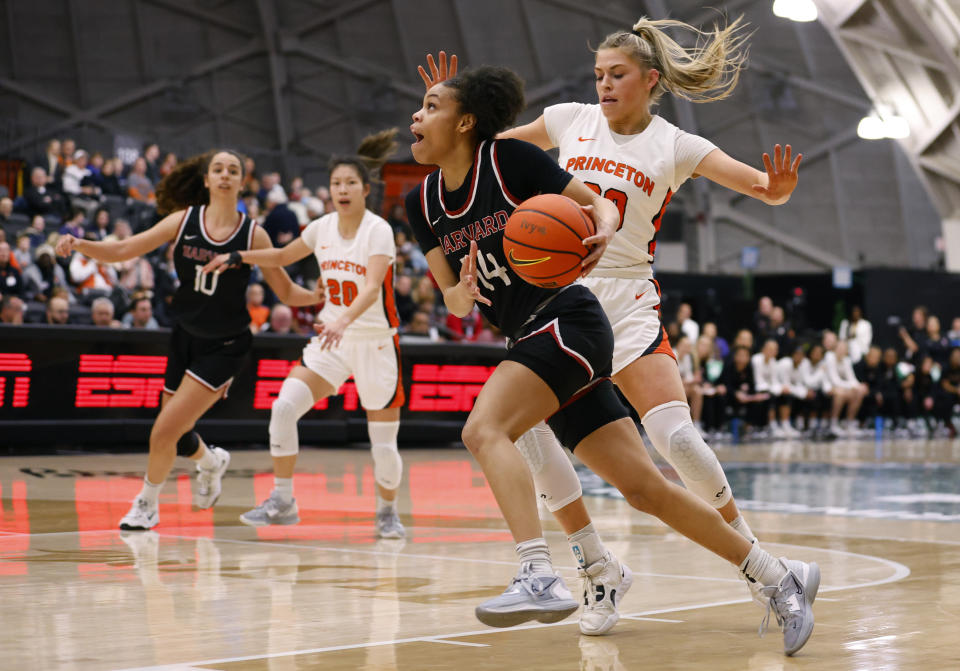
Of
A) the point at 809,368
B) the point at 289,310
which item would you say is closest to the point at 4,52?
the point at 289,310

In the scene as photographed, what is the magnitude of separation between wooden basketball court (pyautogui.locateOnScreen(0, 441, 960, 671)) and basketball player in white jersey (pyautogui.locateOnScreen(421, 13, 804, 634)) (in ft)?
1.80

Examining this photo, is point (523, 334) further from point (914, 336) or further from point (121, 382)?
point (914, 336)

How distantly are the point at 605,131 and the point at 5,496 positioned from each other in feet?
19.2

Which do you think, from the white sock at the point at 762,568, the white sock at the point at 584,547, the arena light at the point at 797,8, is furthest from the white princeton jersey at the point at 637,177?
the arena light at the point at 797,8

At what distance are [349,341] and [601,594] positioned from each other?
3684 mm

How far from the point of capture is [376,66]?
109 feet

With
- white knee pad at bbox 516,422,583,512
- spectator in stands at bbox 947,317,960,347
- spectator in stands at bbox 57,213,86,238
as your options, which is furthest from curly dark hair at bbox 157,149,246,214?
spectator in stands at bbox 947,317,960,347

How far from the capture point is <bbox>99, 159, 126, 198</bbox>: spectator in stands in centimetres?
2016

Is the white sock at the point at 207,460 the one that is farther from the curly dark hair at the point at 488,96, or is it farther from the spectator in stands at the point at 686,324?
the spectator in stands at the point at 686,324

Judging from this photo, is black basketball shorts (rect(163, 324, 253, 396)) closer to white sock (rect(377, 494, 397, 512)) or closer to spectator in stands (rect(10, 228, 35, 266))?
white sock (rect(377, 494, 397, 512))

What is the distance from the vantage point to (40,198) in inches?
743

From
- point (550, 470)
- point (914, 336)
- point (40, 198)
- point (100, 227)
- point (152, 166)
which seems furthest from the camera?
point (914, 336)

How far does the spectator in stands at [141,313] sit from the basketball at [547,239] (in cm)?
1049

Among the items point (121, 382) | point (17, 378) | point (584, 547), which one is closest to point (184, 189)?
point (584, 547)
